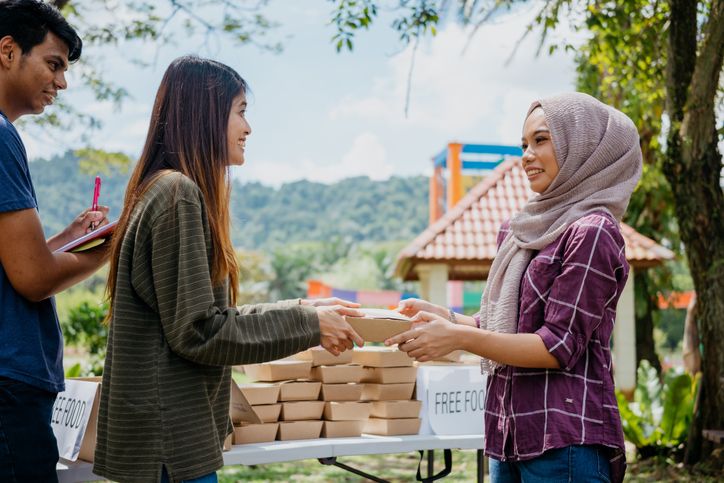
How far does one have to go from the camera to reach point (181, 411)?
200 cm

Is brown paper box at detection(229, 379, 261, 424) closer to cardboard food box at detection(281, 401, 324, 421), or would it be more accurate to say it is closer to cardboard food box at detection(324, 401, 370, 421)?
cardboard food box at detection(281, 401, 324, 421)

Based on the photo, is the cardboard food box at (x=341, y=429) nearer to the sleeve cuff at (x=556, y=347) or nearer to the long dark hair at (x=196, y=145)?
the long dark hair at (x=196, y=145)

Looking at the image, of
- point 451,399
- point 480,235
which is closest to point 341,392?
point 451,399

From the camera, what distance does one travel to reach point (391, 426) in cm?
381

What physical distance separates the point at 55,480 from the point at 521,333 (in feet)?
4.40

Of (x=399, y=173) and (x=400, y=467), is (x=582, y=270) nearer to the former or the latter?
(x=400, y=467)

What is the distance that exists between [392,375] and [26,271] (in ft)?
7.20

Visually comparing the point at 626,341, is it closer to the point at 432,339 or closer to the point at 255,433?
the point at 255,433

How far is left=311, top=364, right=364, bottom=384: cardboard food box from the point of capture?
387 cm

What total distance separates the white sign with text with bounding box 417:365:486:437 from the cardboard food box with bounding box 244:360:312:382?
0.58m

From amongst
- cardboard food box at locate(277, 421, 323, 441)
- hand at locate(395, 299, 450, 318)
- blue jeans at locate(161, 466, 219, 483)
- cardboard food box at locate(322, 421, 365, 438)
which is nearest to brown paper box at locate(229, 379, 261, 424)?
cardboard food box at locate(277, 421, 323, 441)

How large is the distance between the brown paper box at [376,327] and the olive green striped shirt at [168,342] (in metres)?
0.43

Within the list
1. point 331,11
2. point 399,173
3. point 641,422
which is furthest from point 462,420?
point 399,173

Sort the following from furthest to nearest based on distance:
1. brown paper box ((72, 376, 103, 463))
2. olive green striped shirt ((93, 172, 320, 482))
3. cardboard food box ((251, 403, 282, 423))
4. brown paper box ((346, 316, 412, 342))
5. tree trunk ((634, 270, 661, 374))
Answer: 1. tree trunk ((634, 270, 661, 374))
2. cardboard food box ((251, 403, 282, 423))
3. brown paper box ((72, 376, 103, 463))
4. brown paper box ((346, 316, 412, 342))
5. olive green striped shirt ((93, 172, 320, 482))
